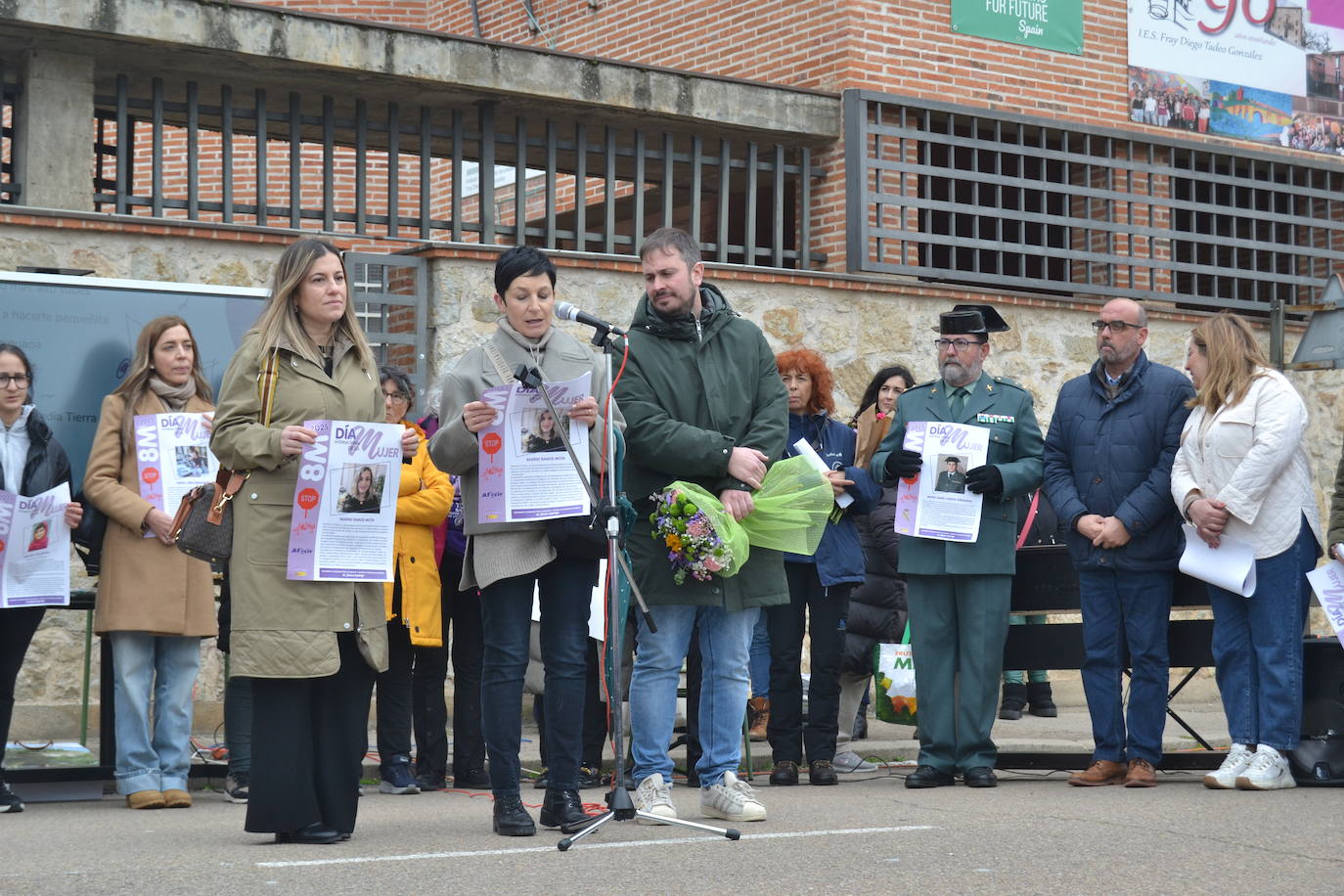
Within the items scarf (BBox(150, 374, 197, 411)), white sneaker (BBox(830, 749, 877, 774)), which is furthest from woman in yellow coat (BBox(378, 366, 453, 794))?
white sneaker (BBox(830, 749, 877, 774))

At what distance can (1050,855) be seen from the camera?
18.7 ft

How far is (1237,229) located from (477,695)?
412 inches

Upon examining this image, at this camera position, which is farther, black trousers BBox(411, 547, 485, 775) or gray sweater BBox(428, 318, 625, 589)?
black trousers BBox(411, 547, 485, 775)

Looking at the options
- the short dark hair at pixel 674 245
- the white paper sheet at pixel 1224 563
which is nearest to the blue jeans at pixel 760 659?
the white paper sheet at pixel 1224 563

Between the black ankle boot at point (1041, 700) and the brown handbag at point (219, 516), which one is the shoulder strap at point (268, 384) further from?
the black ankle boot at point (1041, 700)

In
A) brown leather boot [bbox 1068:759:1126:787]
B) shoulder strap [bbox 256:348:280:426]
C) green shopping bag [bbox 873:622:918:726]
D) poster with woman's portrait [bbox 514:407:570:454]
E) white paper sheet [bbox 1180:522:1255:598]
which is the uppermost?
shoulder strap [bbox 256:348:280:426]

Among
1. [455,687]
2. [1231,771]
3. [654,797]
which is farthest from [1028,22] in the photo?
[654,797]

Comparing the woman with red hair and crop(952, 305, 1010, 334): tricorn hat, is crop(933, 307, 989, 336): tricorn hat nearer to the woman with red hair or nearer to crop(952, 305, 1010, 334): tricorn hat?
crop(952, 305, 1010, 334): tricorn hat

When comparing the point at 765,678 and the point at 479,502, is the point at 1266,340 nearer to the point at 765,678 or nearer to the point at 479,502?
the point at 765,678

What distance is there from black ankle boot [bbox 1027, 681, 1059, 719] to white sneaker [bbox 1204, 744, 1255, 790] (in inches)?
168

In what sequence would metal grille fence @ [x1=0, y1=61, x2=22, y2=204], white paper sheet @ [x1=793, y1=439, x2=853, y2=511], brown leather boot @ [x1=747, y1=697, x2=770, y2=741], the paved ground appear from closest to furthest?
the paved ground
white paper sheet @ [x1=793, y1=439, x2=853, y2=511]
brown leather boot @ [x1=747, y1=697, x2=770, y2=741]
metal grille fence @ [x1=0, y1=61, x2=22, y2=204]

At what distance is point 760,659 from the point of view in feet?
30.7

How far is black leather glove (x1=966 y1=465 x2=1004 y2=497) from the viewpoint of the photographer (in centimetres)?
796

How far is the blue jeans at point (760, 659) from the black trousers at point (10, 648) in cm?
351
